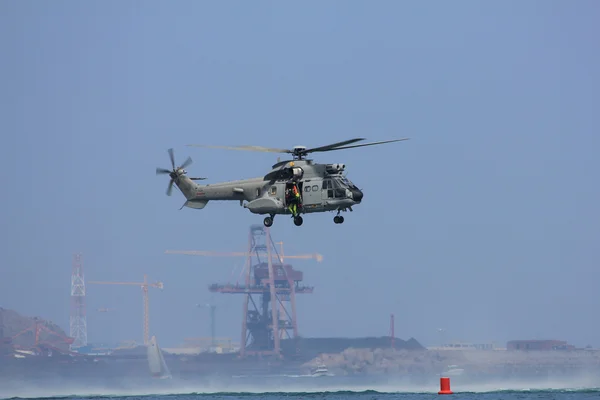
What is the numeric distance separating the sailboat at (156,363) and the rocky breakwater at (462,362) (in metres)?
25.8

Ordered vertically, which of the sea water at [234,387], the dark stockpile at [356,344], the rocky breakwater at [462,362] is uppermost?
the dark stockpile at [356,344]

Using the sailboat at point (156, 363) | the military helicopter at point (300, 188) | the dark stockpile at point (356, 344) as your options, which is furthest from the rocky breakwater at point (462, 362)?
the military helicopter at point (300, 188)

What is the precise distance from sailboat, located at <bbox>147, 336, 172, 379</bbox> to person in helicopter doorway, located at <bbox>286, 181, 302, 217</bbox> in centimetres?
11320

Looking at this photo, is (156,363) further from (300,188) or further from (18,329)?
(300,188)

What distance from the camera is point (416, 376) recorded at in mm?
172000

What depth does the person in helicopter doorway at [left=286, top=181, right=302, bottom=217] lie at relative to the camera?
68.6 metres

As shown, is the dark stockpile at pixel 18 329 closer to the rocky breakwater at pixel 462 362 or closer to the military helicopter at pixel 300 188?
the rocky breakwater at pixel 462 362

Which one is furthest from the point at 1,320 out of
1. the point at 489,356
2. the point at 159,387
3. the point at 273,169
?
the point at 273,169

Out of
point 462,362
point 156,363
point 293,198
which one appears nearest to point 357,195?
point 293,198

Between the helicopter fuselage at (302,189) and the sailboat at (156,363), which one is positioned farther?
the sailboat at (156,363)

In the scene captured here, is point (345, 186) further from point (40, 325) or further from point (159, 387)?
point (40, 325)

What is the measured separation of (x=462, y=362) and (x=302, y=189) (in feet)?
374

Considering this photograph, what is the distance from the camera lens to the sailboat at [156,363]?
591 feet

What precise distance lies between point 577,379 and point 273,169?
97608mm
